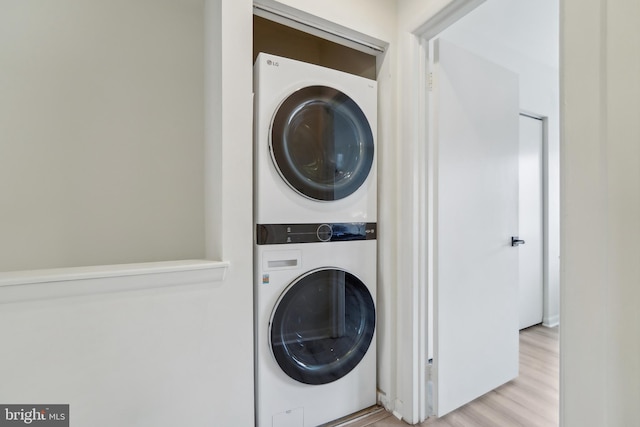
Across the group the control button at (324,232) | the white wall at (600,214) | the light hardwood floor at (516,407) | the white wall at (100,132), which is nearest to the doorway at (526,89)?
the light hardwood floor at (516,407)

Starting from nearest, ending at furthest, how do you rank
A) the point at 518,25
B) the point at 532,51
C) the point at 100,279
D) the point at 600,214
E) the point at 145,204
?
the point at 600,214, the point at 100,279, the point at 145,204, the point at 518,25, the point at 532,51

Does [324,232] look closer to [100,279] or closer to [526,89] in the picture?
[100,279]

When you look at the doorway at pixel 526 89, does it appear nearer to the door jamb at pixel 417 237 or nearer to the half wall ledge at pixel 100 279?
the door jamb at pixel 417 237

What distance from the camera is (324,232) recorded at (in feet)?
4.52

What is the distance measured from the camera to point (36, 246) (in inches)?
49.9

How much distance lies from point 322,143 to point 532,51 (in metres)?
2.39

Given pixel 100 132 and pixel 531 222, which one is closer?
pixel 100 132

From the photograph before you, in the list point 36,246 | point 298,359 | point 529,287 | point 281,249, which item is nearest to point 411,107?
point 281,249

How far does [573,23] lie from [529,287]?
2.54m

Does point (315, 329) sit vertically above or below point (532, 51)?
below

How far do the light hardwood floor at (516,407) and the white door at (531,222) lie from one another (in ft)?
2.27

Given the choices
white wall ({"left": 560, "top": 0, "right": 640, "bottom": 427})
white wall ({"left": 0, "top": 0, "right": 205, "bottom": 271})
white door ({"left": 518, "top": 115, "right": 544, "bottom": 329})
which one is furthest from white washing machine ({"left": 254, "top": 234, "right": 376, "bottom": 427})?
white door ({"left": 518, "top": 115, "right": 544, "bottom": 329})

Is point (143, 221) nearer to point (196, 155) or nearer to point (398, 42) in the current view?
point (196, 155)

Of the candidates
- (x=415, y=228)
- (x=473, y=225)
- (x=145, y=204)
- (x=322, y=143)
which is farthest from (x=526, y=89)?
(x=145, y=204)
